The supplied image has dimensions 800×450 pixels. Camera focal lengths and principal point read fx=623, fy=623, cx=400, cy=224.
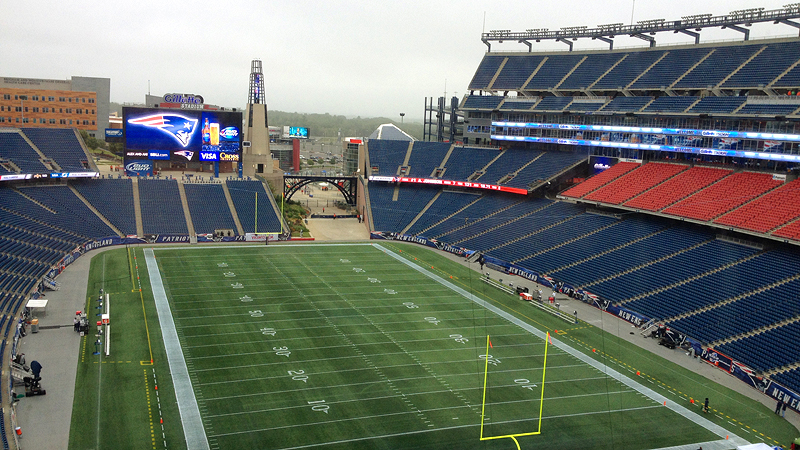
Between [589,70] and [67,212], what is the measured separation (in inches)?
1905

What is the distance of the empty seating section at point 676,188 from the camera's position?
44097 millimetres

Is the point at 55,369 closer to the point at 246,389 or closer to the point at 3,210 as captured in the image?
the point at 246,389

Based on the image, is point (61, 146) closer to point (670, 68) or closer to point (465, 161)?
point (465, 161)

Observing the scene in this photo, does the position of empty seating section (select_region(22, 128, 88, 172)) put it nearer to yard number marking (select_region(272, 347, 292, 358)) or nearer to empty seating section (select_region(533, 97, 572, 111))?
yard number marking (select_region(272, 347, 292, 358))

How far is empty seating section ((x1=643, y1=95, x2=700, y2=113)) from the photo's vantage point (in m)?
48.5

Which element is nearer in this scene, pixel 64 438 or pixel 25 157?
pixel 64 438

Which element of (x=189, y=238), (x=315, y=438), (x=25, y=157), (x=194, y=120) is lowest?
(x=315, y=438)

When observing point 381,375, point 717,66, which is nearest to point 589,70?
point 717,66

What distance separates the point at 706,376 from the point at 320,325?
18.2m

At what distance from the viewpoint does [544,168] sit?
58438 mm

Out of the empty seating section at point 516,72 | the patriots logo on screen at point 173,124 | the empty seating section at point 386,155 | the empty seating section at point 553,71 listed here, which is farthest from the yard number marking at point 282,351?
the empty seating section at point 516,72

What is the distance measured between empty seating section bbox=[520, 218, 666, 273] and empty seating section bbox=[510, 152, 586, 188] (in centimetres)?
1212

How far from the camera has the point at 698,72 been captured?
5094cm

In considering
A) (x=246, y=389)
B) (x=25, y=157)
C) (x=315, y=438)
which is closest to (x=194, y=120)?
(x=25, y=157)
